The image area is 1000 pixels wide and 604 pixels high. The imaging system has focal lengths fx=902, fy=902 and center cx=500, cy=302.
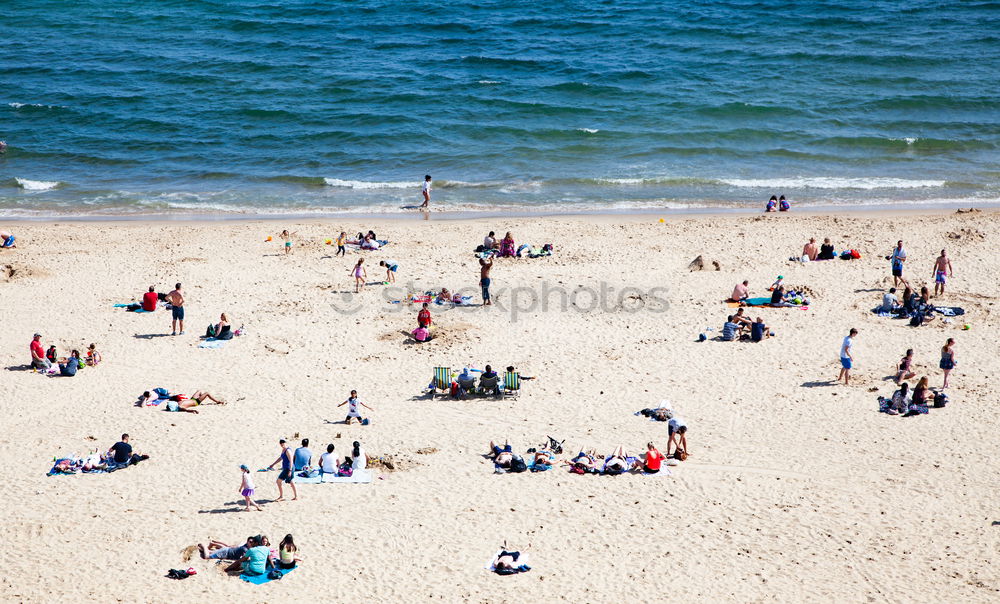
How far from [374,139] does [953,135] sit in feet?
78.6

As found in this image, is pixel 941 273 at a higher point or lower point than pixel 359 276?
higher

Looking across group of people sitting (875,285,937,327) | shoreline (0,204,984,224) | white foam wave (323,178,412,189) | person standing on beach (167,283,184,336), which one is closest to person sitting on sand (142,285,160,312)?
person standing on beach (167,283,184,336)

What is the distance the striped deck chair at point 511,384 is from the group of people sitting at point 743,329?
5020 mm

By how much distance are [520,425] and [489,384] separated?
4.38ft

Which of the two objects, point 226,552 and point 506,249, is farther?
point 506,249

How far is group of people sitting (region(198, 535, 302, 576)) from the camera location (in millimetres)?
11844

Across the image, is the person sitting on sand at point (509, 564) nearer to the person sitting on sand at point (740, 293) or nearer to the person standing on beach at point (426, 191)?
the person sitting on sand at point (740, 293)

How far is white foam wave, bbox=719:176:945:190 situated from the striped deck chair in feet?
60.8

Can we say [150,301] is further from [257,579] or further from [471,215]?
[471,215]

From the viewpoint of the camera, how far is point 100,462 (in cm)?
1443

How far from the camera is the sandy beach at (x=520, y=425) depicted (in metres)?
12.0

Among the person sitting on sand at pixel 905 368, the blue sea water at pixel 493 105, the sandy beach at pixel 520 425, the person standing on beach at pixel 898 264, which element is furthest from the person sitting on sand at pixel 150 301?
the person standing on beach at pixel 898 264

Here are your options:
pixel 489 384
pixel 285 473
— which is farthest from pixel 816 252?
pixel 285 473

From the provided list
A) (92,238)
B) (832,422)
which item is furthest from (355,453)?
(92,238)
